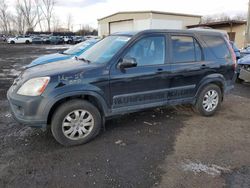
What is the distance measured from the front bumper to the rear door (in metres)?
2.42

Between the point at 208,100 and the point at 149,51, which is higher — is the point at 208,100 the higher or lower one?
the lower one

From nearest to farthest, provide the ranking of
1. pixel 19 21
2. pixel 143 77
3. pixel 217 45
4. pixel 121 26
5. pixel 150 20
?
1. pixel 143 77
2. pixel 217 45
3. pixel 150 20
4. pixel 121 26
5. pixel 19 21

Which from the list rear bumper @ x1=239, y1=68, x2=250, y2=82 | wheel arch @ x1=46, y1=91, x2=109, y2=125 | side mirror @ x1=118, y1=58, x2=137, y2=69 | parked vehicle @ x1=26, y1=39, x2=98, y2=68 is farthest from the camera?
rear bumper @ x1=239, y1=68, x2=250, y2=82

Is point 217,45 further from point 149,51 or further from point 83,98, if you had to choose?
point 83,98

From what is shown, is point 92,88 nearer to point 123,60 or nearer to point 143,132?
point 123,60

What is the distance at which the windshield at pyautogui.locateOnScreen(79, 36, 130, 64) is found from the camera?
396 cm

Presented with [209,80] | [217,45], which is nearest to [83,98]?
[209,80]

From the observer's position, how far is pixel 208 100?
5.05 metres

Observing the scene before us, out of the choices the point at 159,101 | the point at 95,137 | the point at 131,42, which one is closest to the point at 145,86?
the point at 159,101

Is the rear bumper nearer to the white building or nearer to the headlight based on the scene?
the headlight

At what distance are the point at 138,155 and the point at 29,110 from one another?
5.80ft

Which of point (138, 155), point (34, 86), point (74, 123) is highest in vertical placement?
point (34, 86)

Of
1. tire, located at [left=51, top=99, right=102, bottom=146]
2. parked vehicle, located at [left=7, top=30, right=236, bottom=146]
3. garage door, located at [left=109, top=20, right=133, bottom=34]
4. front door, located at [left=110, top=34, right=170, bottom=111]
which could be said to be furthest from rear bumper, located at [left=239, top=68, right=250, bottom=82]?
garage door, located at [left=109, top=20, right=133, bottom=34]

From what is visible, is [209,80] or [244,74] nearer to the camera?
[209,80]
